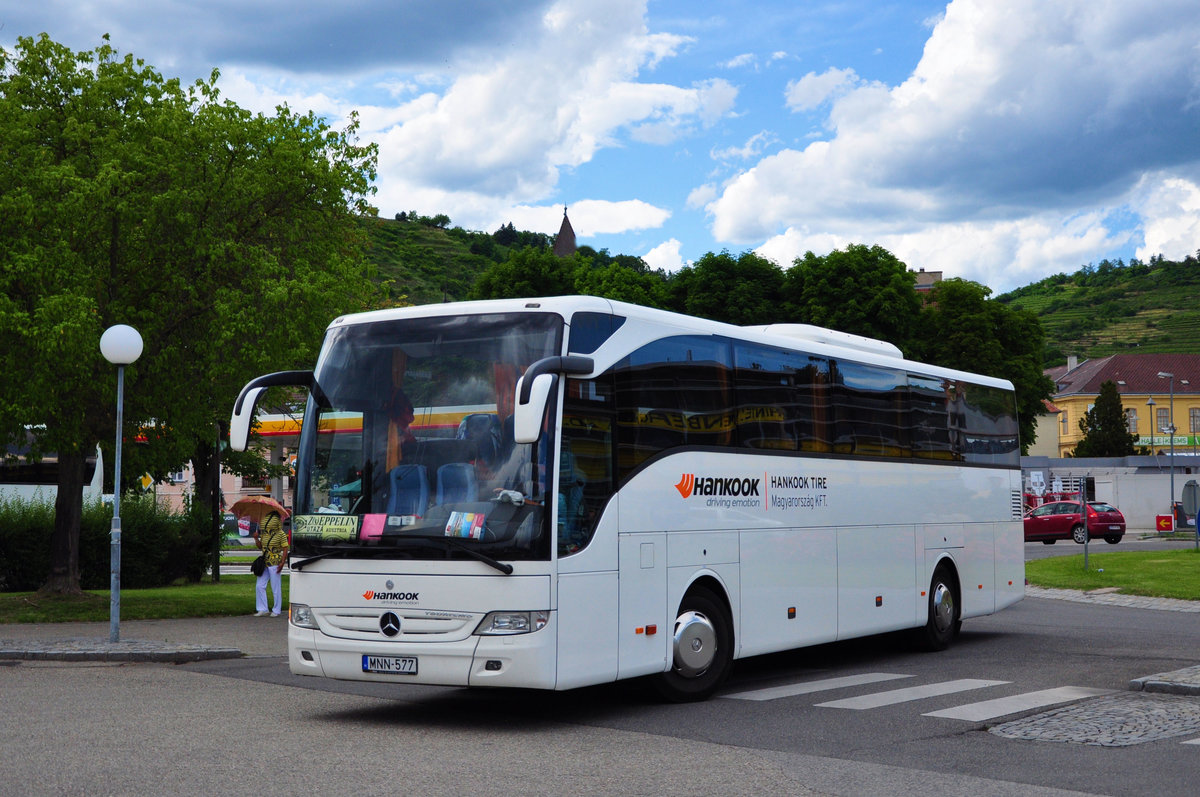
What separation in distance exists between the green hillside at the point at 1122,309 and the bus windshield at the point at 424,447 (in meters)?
139

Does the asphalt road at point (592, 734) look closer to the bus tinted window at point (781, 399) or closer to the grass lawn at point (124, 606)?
the bus tinted window at point (781, 399)

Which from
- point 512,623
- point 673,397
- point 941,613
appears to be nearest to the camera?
point 512,623

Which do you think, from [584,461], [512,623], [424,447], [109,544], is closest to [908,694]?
[584,461]

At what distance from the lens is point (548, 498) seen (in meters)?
9.72

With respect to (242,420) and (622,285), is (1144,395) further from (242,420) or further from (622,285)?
(242,420)

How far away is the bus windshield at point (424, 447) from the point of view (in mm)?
9703

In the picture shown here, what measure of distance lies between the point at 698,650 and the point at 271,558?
39.7 ft

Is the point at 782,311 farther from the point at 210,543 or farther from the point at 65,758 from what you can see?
the point at 65,758

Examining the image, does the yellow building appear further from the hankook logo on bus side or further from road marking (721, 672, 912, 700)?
the hankook logo on bus side

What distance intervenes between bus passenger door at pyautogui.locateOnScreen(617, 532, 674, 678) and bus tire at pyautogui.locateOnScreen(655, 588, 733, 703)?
302 millimetres

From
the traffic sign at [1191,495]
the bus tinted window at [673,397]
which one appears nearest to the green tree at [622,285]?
the traffic sign at [1191,495]

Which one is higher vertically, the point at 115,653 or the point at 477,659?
the point at 477,659

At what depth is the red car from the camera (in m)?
51.5

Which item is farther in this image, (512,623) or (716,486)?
(716,486)
